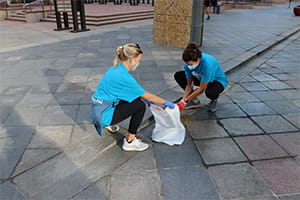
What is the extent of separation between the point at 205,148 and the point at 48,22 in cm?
1445

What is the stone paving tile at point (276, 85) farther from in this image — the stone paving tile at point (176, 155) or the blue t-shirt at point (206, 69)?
the stone paving tile at point (176, 155)

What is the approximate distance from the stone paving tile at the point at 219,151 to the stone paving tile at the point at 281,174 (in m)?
0.25

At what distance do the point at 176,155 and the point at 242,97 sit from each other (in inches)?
89.8

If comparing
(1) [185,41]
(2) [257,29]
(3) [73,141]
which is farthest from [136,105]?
(2) [257,29]

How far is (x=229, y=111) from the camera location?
165 inches

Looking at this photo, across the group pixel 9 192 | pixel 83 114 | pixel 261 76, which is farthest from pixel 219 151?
pixel 261 76

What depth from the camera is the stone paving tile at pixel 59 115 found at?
364 cm

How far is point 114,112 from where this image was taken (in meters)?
2.87

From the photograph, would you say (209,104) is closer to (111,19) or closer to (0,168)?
(0,168)

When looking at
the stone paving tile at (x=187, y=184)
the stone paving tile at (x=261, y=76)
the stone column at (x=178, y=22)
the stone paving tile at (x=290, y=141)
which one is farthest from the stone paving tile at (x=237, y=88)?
the stone column at (x=178, y=22)

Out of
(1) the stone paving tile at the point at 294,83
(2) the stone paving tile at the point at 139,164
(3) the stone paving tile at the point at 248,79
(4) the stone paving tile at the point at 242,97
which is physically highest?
(3) the stone paving tile at the point at 248,79

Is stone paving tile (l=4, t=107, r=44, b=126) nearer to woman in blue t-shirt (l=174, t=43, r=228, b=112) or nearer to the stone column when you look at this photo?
woman in blue t-shirt (l=174, t=43, r=228, b=112)

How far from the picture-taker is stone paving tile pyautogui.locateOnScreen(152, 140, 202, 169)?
9.59 feet

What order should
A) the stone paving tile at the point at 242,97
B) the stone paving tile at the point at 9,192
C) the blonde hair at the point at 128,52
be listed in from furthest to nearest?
the stone paving tile at the point at 242,97 → the blonde hair at the point at 128,52 → the stone paving tile at the point at 9,192
